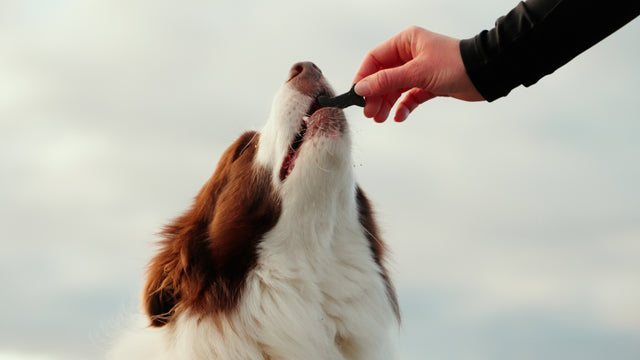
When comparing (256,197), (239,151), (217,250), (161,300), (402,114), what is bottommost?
(161,300)

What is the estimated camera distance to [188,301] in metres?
4.47

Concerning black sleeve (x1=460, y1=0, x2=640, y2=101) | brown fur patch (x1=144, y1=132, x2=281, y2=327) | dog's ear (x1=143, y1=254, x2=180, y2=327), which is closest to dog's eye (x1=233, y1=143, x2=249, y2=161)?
brown fur patch (x1=144, y1=132, x2=281, y2=327)

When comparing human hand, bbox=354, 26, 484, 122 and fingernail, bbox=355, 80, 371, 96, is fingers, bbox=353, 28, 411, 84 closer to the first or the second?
human hand, bbox=354, 26, 484, 122

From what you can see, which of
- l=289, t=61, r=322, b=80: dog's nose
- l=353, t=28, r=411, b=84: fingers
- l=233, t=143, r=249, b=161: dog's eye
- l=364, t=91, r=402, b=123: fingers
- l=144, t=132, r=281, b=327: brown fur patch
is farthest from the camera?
l=233, t=143, r=249, b=161: dog's eye

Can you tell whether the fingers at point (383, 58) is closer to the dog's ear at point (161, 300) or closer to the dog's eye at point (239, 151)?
the dog's eye at point (239, 151)

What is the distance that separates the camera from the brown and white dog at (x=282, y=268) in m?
4.37

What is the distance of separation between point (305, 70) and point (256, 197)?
0.93m

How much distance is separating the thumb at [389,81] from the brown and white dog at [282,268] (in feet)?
1.50

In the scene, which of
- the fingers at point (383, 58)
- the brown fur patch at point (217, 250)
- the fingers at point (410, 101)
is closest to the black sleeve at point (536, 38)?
the fingers at point (383, 58)

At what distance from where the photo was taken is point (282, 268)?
446 centimetres

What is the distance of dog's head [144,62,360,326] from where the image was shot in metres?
4.42

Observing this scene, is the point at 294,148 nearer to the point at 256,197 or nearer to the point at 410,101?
the point at 256,197

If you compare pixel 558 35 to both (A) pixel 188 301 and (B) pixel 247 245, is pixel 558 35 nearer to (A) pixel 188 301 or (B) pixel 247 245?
(B) pixel 247 245

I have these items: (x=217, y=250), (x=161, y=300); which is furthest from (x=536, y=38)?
(x=161, y=300)
